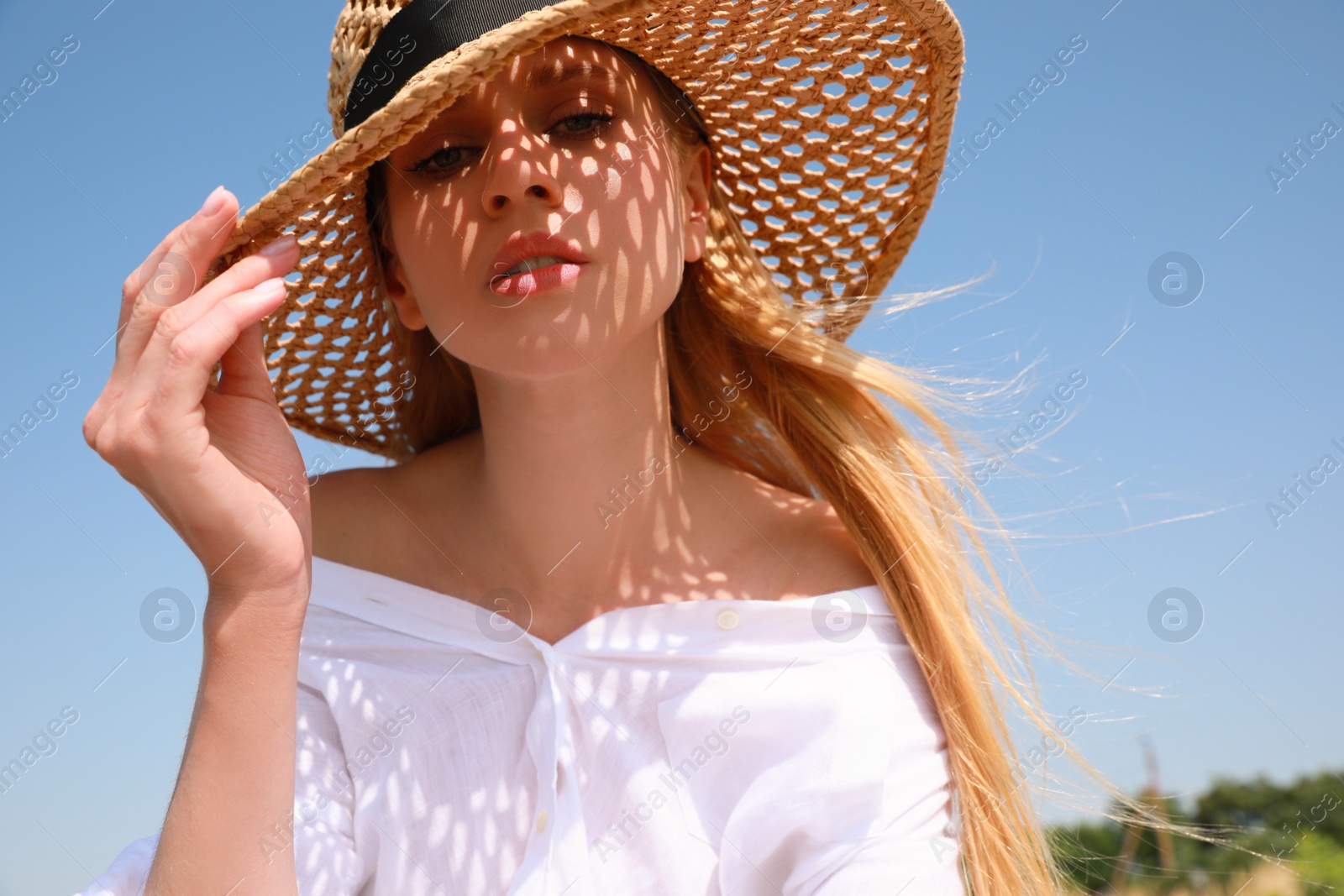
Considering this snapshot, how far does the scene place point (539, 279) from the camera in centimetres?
165

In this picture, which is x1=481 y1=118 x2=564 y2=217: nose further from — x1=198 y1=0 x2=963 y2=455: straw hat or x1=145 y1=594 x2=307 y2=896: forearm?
x1=145 y1=594 x2=307 y2=896: forearm

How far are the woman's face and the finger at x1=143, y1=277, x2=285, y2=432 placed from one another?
44 cm

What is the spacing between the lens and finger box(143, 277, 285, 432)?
1.36m

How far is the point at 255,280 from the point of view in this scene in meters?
1.44

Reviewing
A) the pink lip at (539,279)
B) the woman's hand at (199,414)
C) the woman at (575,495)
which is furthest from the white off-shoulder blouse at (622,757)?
the pink lip at (539,279)

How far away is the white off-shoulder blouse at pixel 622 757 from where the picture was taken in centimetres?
174

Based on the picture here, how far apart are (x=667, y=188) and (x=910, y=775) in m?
1.14

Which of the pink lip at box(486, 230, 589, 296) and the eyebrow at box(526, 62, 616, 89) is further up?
the eyebrow at box(526, 62, 616, 89)

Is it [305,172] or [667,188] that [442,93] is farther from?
[667,188]

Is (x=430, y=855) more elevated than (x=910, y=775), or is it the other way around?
(x=430, y=855)

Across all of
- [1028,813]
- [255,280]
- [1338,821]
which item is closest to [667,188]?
[255,280]

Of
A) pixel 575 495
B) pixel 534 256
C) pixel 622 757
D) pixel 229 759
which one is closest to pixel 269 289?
pixel 534 256

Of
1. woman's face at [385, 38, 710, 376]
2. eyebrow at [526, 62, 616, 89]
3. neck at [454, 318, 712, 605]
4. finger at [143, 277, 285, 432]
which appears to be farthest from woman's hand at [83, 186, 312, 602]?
neck at [454, 318, 712, 605]

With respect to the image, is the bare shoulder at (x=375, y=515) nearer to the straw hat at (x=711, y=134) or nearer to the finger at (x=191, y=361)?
the straw hat at (x=711, y=134)
